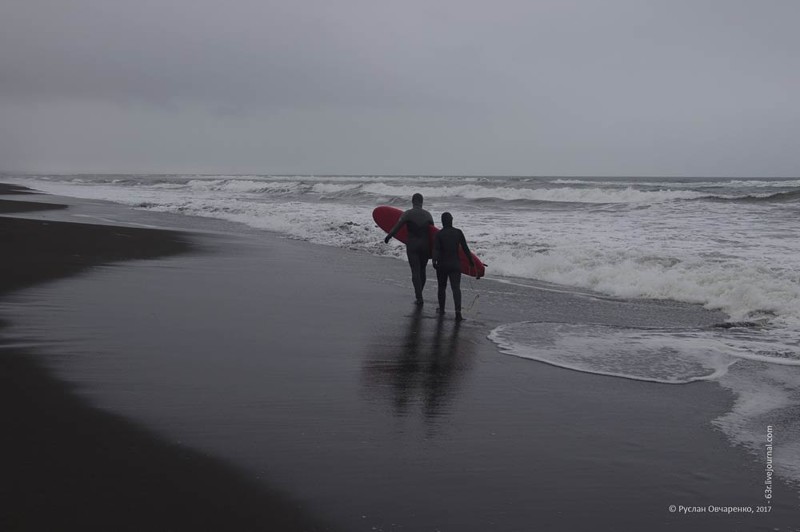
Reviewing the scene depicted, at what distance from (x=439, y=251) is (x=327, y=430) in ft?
16.9

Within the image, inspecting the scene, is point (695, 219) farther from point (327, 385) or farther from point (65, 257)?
point (327, 385)

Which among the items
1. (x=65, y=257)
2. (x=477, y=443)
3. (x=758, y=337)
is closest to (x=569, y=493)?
(x=477, y=443)

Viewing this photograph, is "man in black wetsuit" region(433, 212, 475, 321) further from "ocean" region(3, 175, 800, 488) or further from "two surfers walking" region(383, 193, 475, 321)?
"ocean" region(3, 175, 800, 488)

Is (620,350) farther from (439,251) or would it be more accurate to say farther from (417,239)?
(417,239)

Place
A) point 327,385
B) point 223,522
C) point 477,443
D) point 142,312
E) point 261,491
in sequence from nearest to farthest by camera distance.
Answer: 1. point 223,522
2. point 261,491
3. point 477,443
4. point 327,385
5. point 142,312

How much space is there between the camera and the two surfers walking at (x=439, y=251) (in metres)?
9.76

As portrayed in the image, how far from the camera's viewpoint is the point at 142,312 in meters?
8.68

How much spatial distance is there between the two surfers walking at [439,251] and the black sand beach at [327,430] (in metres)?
0.56

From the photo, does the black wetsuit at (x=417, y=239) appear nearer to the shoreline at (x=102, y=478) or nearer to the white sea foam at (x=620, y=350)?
the white sea foam at (x=620, y=350)

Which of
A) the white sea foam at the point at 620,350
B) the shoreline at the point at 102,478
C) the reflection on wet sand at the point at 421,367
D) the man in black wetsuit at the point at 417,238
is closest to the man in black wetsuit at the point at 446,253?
the man in black wetsuit at the point at 417,238

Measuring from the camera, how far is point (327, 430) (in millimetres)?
4969

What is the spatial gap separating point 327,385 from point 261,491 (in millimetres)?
2096

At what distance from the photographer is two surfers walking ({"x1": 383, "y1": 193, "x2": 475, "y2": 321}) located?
9.76 m

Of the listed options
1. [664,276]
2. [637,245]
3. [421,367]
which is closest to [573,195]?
[637,245]
